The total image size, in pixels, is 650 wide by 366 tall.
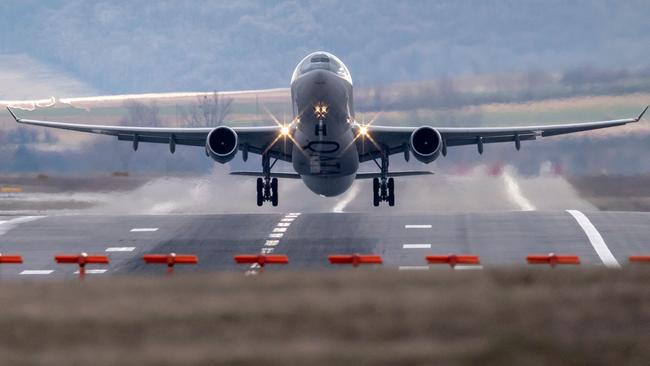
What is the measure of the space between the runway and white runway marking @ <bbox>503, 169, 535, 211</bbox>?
463cm

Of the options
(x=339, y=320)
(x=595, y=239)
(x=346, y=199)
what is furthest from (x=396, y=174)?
(x=339, y=320)

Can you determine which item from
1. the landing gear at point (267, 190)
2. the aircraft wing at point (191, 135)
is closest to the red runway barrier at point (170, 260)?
the aircraft wing at point (191, 135)

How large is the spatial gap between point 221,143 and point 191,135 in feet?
14.3

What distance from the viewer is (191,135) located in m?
43.5

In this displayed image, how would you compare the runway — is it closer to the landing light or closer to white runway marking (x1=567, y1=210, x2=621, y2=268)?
white runway marking (x1=567, y1=210, x2=621, y2=268)

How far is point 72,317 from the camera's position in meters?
14.1

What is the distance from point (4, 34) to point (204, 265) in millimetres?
136105

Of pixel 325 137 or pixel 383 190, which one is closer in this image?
pixel 325 137

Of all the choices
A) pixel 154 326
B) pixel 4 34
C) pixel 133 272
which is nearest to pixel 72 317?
pixel 154 326

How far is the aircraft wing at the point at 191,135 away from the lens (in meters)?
41.6

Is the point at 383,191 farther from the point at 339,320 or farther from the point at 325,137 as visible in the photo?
the point at 339,320

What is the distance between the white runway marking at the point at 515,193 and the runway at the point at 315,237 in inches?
182

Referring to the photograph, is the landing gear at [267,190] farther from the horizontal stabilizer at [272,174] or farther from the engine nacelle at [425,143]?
the engine nacelle at [425,143]

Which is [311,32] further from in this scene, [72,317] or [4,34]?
[72,317]
